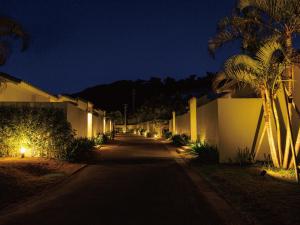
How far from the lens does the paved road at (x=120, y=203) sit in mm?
7520

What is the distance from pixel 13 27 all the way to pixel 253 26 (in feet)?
26.9

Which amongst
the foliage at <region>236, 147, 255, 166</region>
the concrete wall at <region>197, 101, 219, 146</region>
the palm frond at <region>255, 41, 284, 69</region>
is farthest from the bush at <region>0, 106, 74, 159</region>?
the palm frond at <region>255, 41, 284, 69</region>

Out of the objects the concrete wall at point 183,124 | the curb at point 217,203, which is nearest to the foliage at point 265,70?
the curb at point 217,203

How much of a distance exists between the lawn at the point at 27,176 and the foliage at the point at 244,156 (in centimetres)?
640

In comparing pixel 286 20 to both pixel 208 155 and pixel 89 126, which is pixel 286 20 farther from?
pixel 89 126

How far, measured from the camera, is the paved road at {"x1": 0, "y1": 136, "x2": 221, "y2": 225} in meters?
7.52

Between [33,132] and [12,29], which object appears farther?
[33,132]

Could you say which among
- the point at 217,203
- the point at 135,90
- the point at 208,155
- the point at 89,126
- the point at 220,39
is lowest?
the point at 217,203

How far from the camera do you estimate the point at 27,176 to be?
12.7 metres

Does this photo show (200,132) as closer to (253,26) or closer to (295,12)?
(253,26)

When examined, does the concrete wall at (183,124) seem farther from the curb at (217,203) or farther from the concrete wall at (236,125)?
the curb at (217,203)

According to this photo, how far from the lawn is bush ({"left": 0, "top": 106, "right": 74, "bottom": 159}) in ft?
2.87

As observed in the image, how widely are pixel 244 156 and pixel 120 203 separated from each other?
8.28 meters

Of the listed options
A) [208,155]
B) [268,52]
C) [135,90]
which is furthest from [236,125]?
[135,90]
